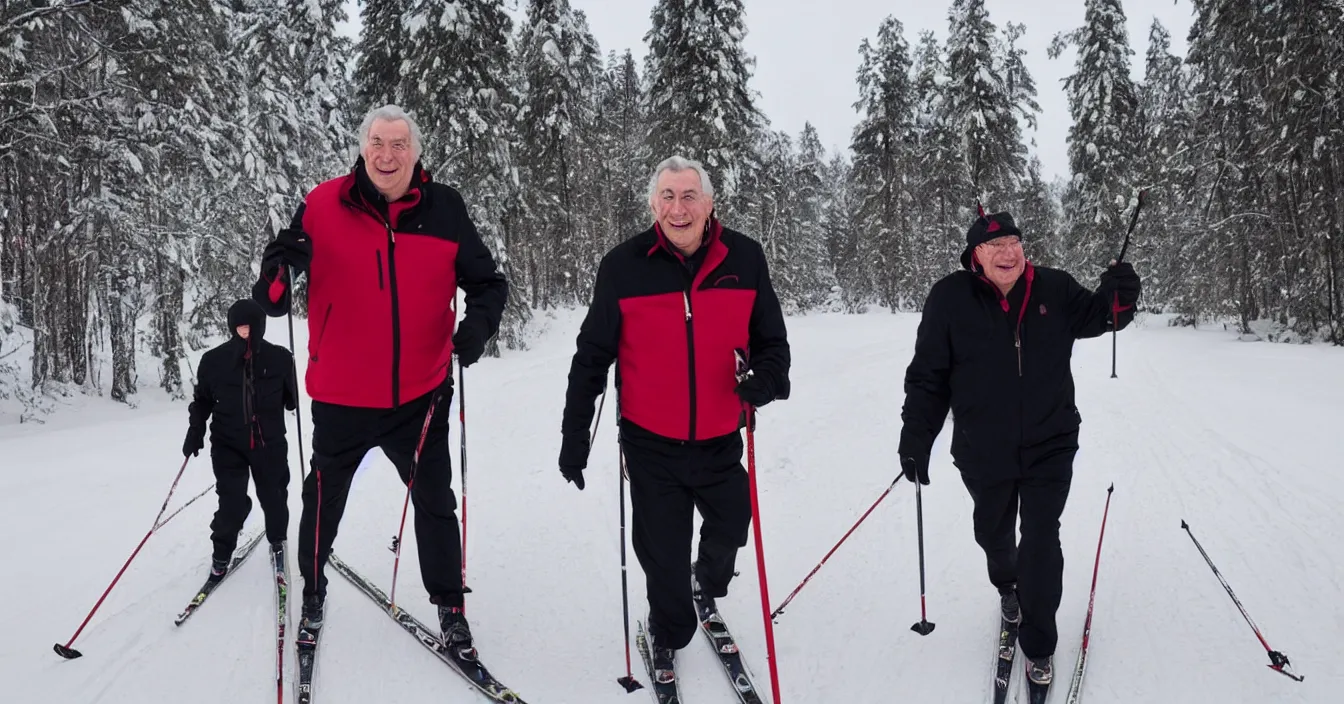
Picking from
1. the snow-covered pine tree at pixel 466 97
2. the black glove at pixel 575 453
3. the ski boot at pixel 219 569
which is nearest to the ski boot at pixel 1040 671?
the black glove at pixel 575 453

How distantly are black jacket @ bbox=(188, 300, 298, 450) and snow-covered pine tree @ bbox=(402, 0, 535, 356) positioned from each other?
12.3 meters

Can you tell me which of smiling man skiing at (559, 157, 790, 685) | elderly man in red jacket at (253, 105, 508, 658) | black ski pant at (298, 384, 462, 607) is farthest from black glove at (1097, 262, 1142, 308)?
black ski pant at (298, 384, 462, 607)

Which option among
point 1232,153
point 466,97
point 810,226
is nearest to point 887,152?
point 810,226

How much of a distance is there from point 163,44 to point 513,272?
835 cm

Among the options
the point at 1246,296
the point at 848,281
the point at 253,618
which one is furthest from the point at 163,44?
the point at 848,281

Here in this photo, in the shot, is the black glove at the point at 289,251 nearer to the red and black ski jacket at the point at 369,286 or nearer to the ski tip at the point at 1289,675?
the red and black ski jacket at the point at 369,286

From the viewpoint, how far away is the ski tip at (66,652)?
12.8 feet

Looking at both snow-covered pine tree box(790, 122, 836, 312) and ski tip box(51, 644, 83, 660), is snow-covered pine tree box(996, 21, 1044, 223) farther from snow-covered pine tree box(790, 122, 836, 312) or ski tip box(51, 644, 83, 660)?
ski tip box(51, 644, 83, 660)

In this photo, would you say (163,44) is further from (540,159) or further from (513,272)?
(540,159)

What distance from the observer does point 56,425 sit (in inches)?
464

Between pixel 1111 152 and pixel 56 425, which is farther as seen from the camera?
pixel 1111 152

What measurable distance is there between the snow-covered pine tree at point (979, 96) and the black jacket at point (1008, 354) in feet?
75.0

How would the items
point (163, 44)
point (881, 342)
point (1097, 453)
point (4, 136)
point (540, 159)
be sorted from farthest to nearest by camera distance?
point (540, 159), point (881, 342), point (163, 44), point (4, 136), point (1097, 453)

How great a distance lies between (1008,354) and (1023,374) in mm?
115
